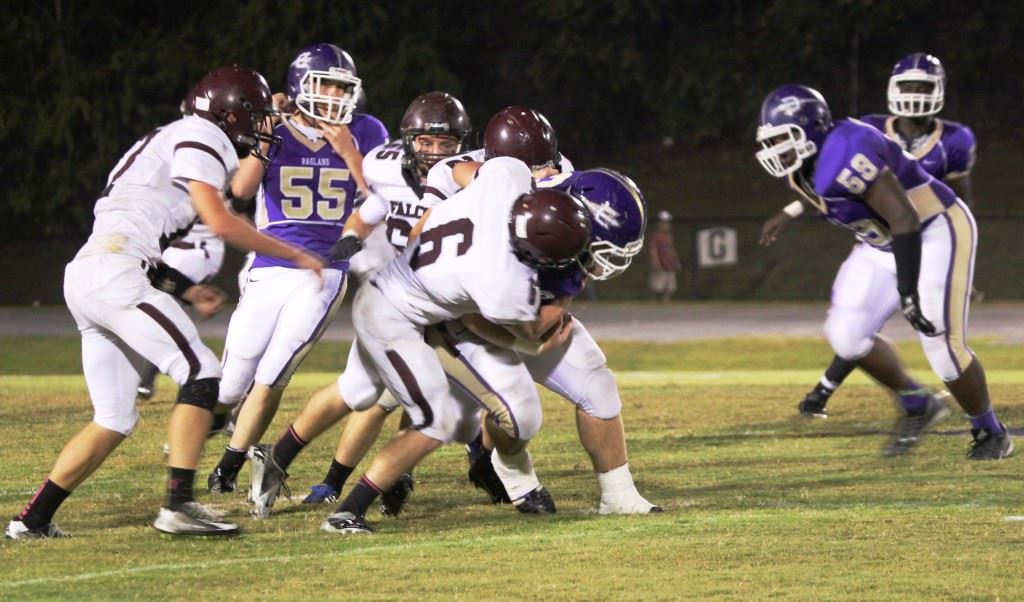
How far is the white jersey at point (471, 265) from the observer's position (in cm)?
532

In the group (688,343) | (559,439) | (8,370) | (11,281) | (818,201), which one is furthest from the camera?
(11,281)

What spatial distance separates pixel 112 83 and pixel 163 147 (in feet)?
67.1

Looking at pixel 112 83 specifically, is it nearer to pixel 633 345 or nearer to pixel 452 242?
pixel 633 345

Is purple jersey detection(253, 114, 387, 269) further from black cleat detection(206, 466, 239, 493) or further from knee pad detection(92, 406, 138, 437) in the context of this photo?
knee pad detection(92, 406, 138, 437)

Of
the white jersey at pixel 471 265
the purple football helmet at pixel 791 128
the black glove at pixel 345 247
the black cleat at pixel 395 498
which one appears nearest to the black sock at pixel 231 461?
the black cleat at pixel 395 498

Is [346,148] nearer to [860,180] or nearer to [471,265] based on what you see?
[471,265]

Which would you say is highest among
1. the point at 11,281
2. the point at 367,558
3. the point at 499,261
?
the point at 499,261

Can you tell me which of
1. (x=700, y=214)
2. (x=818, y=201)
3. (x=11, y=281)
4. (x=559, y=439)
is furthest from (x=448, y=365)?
(x=700, y=214)

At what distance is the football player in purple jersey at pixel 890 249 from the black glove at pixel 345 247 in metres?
1.81

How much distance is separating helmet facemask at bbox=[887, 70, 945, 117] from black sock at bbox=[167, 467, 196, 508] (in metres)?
4.24

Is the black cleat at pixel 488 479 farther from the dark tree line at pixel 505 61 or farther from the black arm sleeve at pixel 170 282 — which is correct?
the dark tree line at pixel 505 61

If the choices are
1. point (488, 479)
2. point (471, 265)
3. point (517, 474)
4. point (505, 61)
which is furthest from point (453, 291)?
point (505, 61)

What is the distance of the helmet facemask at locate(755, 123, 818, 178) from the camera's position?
22.9 feet

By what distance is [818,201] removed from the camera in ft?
24.0
